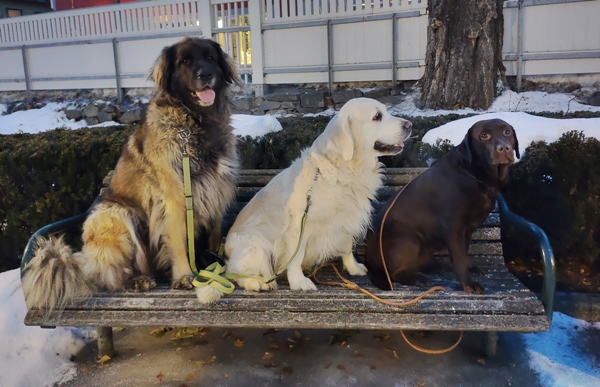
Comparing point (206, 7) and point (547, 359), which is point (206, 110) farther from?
point (206, 7)

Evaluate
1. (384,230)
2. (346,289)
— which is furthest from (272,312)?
(384,230)

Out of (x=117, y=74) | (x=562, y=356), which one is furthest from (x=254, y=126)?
(x=117, y=74)

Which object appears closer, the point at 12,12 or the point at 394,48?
the point at 394,48

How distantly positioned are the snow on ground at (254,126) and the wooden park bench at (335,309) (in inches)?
90.0

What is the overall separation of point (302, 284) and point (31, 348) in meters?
1.96

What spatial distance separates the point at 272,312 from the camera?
2941 millimetres

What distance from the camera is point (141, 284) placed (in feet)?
11.0

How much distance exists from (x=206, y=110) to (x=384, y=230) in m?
1.51

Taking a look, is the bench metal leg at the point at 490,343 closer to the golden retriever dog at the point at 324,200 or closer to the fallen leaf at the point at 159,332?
the golden retriever dog at the point at 324,200

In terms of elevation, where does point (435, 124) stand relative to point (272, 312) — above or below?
above

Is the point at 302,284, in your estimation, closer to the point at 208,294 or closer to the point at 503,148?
the point at 208,294

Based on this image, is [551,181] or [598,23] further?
[598,23]

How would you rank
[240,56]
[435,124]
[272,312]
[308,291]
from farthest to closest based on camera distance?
[240,56], [435,124], [308,291], [272,312]

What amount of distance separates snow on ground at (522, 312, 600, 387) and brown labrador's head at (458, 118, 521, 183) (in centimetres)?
123
